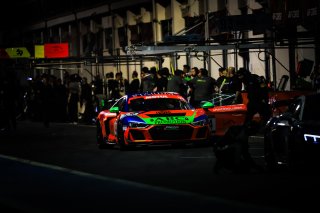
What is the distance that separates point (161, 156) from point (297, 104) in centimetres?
438

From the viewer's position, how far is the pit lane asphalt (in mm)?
9555

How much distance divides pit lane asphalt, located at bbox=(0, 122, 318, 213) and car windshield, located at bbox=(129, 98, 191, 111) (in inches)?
201

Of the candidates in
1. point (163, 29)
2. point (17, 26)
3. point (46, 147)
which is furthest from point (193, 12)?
point (17, 26)

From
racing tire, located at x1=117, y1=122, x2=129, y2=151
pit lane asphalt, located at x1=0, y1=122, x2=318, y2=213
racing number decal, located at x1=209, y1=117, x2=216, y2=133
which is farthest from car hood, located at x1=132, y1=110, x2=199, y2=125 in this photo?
pit lane asphalt, located at x1=0, y1=122, x2=318, y2=213

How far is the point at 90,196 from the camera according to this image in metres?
10.8

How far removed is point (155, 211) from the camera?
9273 millimetres

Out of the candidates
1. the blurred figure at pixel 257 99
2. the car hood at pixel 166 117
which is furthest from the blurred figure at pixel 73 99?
the car hood at pixel 166 117

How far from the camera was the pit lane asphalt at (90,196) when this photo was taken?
9.55 metres

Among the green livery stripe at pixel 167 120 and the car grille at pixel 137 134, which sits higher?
the green livery stripe at pixel 167 120

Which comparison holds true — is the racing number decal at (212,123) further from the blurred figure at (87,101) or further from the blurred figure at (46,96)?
the blurred figure at (87,101)

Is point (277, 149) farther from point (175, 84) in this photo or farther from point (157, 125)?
point (175, 84)

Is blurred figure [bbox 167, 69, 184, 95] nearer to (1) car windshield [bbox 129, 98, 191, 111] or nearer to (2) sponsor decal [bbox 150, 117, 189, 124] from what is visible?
(1) car windshield [bbox 129, 98, 191, 111]

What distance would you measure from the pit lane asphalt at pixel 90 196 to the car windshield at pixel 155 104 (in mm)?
5100

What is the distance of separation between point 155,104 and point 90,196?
9.12 metres
